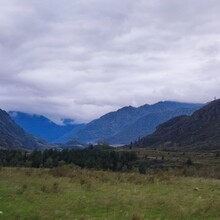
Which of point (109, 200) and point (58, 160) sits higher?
point (109, 200)

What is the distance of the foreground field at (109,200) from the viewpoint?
19.4 metres

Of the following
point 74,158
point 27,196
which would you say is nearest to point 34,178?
point 27,196

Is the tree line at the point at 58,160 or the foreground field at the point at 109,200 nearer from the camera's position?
the foreground field at the point at 109,200

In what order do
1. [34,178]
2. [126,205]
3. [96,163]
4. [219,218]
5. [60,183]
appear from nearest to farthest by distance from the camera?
1. [219,218]
2. [126,205]
3. [60,183]
4. [34,178]
5. [96,163]

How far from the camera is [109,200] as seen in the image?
73.7 feet

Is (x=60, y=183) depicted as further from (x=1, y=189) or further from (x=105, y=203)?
(x=105, y=203)

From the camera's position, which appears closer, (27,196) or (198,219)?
(198,219)

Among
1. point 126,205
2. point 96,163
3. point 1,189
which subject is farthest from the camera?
point 96,163

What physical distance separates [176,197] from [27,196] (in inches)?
330

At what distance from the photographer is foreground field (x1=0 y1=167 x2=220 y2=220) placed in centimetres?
1939

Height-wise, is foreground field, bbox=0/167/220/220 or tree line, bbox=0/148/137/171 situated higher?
foreground field, bbox=0/167/220/220

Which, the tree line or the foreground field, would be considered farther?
the tree line

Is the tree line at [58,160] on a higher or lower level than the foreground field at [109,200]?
lower

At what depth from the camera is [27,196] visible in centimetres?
2430
